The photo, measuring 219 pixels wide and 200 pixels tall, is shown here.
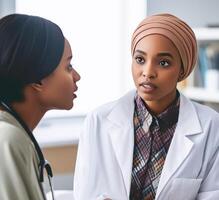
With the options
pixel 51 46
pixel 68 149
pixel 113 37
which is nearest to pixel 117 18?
pixel 113 37

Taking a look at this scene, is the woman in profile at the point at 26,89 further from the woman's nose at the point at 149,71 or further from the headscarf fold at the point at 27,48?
the woman's nose at the point at 149,71

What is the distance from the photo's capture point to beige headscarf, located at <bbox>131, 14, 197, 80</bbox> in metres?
1.30

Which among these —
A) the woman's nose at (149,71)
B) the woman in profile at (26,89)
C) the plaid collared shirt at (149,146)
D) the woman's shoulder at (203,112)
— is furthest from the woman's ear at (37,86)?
the woman's shoulder at (203,112)

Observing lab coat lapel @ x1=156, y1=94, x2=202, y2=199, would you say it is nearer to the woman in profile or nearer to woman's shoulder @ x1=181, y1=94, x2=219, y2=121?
woman's shoulder @ x1=181, y1=94, x2=219, y2=121

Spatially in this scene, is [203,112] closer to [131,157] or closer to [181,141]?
[181,141]

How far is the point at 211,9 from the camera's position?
270 centimetres

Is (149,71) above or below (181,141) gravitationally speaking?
above

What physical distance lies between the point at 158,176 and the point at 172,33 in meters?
0.42

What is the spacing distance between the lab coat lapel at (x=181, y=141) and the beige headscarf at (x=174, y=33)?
148 millimetres

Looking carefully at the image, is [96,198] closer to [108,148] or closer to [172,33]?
[108,148]

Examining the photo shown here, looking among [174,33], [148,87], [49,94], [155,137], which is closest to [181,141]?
[155,137]

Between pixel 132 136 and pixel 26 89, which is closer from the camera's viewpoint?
pixel 26 89

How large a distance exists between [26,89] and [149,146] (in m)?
0.56

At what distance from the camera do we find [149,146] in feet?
4.52
